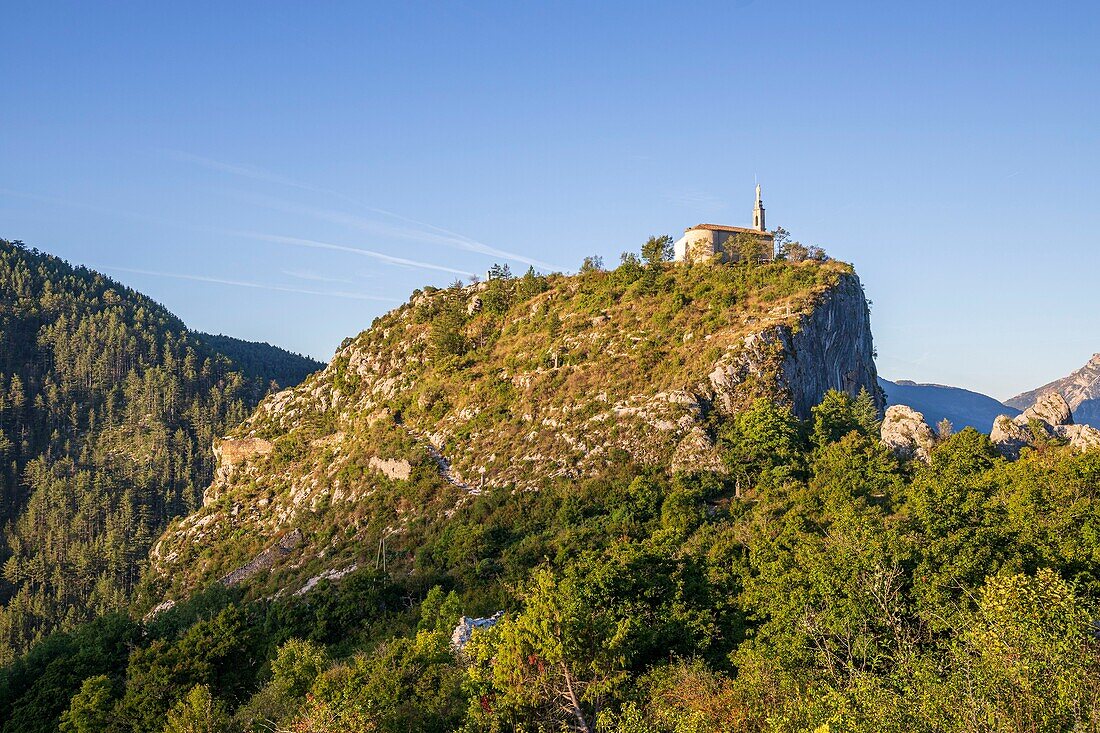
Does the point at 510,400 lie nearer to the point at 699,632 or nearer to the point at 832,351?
the point at 832,351

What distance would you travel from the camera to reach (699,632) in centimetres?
4062

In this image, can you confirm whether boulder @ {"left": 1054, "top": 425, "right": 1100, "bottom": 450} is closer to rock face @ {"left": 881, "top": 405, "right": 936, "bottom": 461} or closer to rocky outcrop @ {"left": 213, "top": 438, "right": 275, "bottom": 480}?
rock face @ {"left": 881, "top": 405, "right": 936, "bottom": 461}

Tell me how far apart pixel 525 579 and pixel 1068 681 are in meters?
37.6

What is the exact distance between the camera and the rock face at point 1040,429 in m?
76.1

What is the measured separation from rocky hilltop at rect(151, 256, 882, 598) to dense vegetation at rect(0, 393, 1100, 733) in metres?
13.5

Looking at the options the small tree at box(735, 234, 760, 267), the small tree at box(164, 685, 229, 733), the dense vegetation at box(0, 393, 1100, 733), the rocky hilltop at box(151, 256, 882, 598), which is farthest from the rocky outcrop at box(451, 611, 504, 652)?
the small tree at box(735, 234, 760, 267)

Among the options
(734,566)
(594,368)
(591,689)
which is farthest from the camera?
(594,368)

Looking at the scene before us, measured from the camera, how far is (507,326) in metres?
109

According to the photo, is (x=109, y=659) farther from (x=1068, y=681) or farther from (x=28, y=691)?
(x=1068, y=681)

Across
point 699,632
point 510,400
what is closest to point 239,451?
point 510,400

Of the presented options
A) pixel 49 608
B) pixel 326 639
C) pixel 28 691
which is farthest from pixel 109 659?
pixel 49 608

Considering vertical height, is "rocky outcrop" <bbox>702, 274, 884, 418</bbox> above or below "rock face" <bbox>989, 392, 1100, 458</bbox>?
above

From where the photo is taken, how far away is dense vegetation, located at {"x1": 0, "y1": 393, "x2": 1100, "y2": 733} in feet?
89.6

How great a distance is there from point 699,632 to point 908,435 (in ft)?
146
